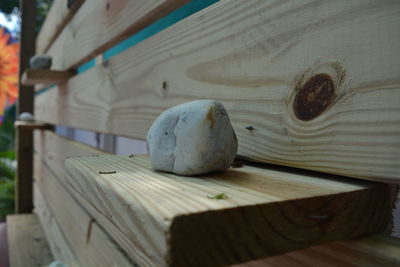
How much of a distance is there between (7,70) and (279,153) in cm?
525

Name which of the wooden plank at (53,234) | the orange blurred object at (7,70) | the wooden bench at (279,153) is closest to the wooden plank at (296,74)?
the wooden bench at (279,153)

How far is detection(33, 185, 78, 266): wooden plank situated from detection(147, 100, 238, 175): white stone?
1.15 m

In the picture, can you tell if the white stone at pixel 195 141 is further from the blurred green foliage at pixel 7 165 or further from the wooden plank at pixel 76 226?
the blurred green foliage at pixel 7 165

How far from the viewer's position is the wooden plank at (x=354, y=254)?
0.46 m

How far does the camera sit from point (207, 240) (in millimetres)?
336

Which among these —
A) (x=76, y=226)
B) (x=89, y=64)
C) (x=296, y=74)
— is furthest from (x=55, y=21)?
(x=296, y=74)

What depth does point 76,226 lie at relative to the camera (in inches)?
62.0

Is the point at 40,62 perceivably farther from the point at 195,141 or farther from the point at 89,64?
the point at 195,141

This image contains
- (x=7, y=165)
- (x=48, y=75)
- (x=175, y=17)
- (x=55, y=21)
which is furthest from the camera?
(x=7, y=165)

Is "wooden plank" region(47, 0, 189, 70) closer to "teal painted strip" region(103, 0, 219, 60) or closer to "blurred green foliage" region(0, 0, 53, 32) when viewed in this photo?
"teal painted strip" region(103, 0, 219, 60)

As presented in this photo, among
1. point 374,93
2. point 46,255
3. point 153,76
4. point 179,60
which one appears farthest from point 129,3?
point 46,255

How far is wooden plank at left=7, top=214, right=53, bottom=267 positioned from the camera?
1.99 meters

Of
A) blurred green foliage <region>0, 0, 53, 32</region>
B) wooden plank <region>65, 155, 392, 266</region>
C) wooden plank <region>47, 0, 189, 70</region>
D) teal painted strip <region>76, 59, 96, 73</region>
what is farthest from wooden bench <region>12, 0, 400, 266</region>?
blurred green foliage <region>0, 0, 53, 32</region>

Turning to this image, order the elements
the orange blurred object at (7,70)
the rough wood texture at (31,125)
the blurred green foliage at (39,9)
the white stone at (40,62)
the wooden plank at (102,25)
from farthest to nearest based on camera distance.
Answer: the orange blurred object at (7,70) → the blurred green foliage at (39,9) → the rough wood texture at (31,125) → the white stone at (40,62) → the wooden plank at (102,25)
